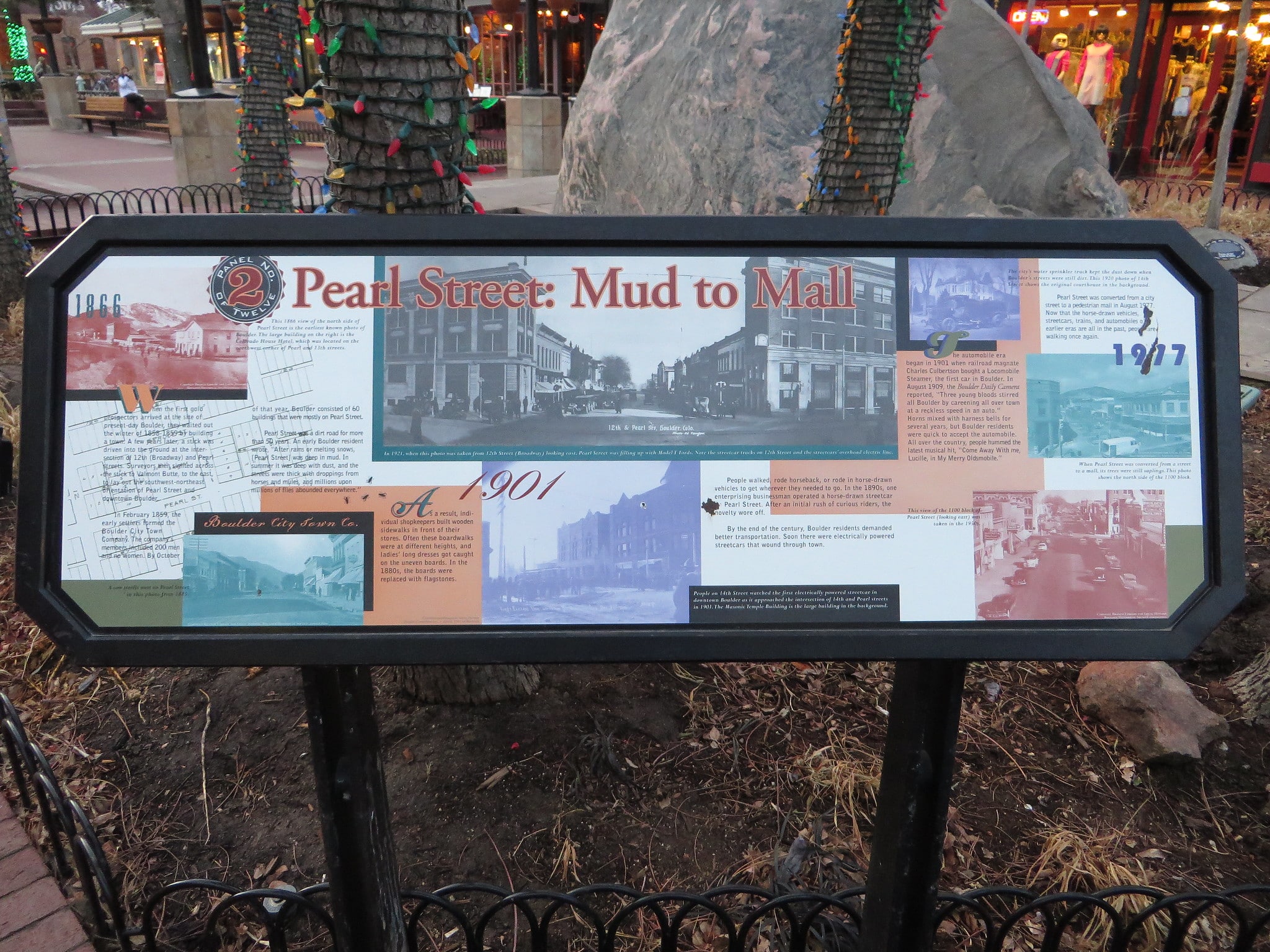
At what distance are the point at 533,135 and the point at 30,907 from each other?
16.0 meters

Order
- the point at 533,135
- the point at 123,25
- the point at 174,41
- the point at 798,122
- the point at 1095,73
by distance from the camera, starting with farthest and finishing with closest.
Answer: the point at 123,25, the point at 174,41, the point at 533,135, the point at 1095,73, the point at 798,122

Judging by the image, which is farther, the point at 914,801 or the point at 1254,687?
the point at 1254,687

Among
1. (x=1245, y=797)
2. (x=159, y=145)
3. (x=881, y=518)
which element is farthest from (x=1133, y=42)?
(x=159, y=145)

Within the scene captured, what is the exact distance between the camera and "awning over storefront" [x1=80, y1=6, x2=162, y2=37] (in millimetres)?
32500

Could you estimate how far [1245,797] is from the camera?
270 centimetres

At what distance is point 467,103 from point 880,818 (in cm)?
211

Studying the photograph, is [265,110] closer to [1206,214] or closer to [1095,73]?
[1206,214]

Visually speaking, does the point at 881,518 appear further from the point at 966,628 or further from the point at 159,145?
the point at 159,145

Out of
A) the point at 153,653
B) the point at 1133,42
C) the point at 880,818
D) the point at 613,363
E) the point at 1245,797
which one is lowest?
the point at 1245,797

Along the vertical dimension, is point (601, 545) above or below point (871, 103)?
below

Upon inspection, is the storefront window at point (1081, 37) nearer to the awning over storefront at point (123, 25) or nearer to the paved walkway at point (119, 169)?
the paved walkway at point (119, 169)

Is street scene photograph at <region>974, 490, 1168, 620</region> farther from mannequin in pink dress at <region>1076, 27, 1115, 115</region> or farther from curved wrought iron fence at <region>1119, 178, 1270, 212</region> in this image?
mannequin in pink dress at <region>1076, 27, 1115, 115</region>

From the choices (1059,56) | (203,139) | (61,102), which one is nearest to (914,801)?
(203,139)

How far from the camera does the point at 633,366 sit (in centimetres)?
155
